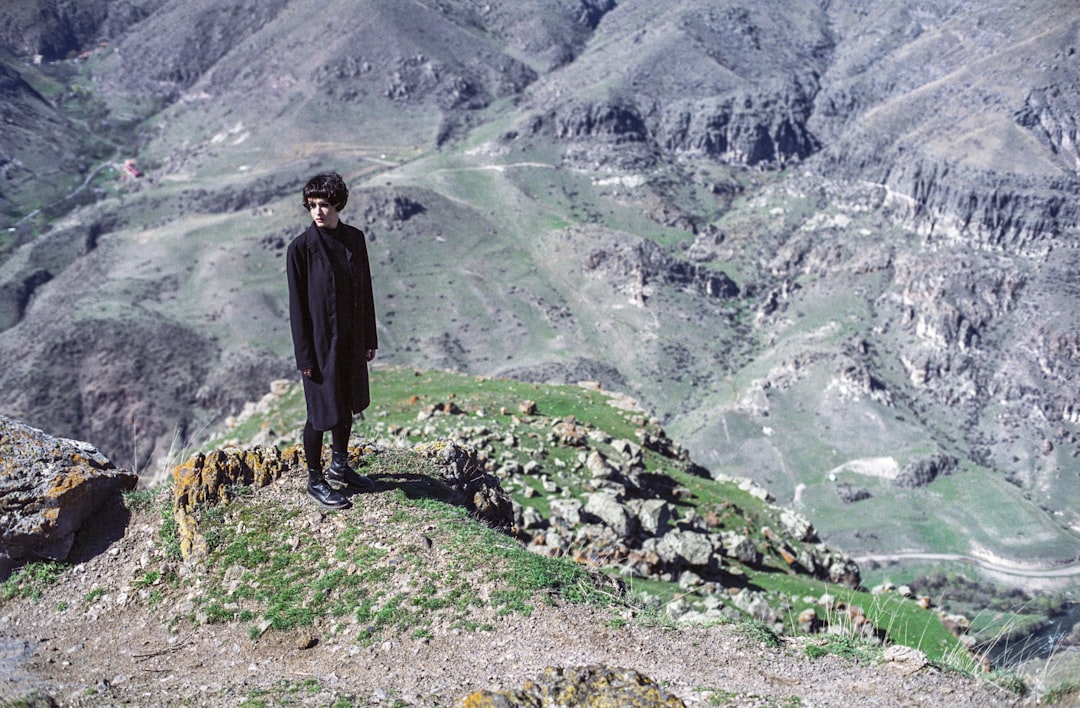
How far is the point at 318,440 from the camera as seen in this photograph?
40.5ft

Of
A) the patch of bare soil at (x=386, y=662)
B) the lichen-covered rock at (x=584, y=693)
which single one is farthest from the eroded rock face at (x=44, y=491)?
the lichen-covered rock at (x=584, y=693)

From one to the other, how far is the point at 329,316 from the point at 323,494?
2955 millimetres

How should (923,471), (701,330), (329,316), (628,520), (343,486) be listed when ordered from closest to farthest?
1. (329,316)
2. (343,486)
3. (628,520)
4. (923,471)
5. (701,330)

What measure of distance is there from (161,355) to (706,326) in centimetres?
11007

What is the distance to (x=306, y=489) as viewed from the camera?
13.2 meters

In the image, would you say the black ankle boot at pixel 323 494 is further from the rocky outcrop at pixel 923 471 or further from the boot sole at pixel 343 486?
the rocky outcrop at pixel 923 471

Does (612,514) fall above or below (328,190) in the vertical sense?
below

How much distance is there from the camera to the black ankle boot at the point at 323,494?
12.8m

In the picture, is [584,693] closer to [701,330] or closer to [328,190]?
[328,190]

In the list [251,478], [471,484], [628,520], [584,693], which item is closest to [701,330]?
[628,520]

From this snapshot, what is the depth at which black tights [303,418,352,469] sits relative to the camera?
12.4 meters

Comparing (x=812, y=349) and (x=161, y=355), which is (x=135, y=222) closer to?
(x=161, y=355)

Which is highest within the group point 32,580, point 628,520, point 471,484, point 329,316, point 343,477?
point 329,316

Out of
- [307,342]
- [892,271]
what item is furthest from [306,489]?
[892,271]
